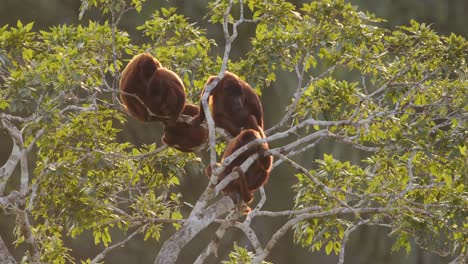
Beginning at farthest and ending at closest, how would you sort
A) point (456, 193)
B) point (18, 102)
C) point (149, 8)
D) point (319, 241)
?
point (149, 8), point (319, 241), point (456, 193), point (18, 102)

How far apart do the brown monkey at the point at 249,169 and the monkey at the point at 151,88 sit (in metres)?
0.72

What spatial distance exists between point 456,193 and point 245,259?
1781 millimetres

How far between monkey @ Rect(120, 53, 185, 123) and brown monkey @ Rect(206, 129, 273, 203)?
0.72m

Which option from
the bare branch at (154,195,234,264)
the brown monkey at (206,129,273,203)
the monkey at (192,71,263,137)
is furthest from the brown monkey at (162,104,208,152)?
the bare branch at (154,195,234,264)

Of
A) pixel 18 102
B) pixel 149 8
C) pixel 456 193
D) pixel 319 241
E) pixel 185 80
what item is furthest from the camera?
pixel 149 8

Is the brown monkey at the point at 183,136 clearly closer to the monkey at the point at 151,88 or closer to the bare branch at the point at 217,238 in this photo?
the monkey at the point at 151,88

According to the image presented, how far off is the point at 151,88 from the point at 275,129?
4.50ft

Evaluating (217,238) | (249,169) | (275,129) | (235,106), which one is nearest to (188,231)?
(217,238)

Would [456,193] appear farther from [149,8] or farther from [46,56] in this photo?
[149,8]

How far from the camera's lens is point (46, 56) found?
7.56 meters

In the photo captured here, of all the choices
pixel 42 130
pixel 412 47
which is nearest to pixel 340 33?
pixel 412 47

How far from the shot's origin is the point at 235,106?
8281 millimetres

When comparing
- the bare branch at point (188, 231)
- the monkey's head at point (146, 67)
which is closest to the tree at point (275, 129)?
the bare branch at point (188, 231)

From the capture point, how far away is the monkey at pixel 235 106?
831 centimetres
